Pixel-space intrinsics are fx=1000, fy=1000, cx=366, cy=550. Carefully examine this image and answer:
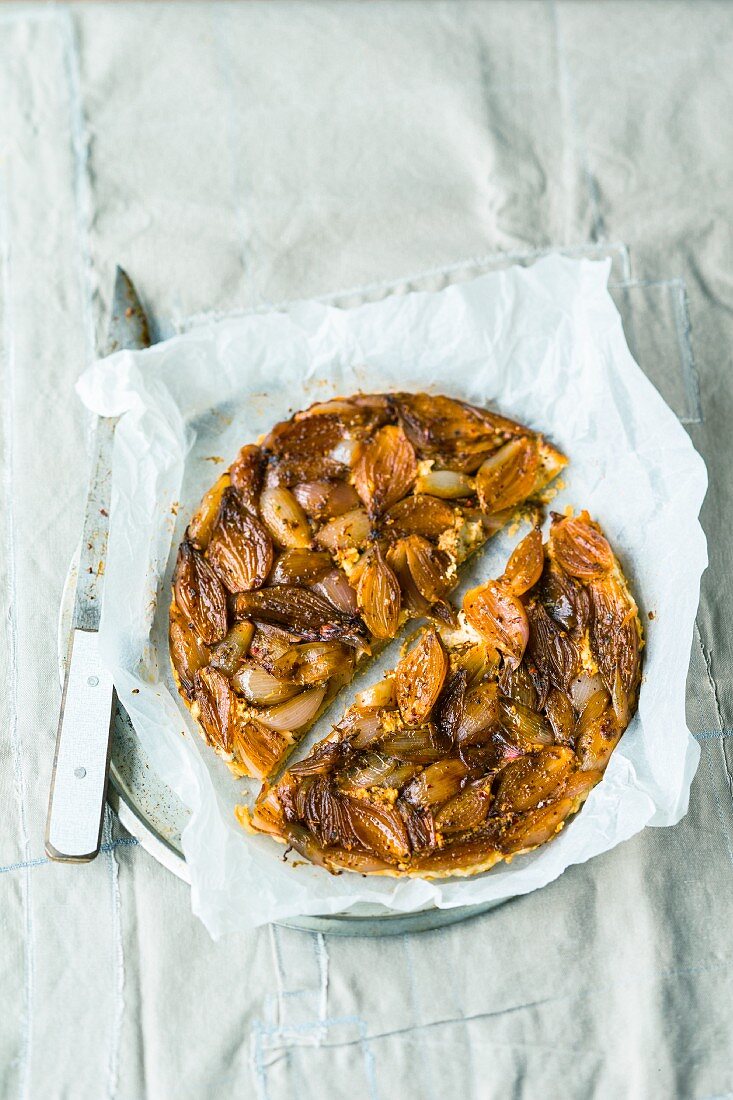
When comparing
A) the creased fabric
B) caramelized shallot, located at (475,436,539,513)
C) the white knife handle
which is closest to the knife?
the white knife handle

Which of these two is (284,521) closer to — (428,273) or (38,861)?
(428,273)

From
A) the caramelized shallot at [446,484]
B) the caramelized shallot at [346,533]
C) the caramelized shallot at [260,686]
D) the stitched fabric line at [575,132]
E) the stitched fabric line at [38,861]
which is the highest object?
the stitched fabric line at [575,132]

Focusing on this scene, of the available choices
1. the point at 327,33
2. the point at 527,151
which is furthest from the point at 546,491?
the point at 327,33

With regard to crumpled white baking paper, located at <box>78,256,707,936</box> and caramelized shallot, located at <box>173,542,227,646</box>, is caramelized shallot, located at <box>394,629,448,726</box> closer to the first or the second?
crumpled white baking paper, located at <box>78,256,707,936</box>

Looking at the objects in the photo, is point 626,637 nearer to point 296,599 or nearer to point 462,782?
point 462,782

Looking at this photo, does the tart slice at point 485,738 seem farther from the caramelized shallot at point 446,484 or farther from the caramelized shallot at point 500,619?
the caramelized shallot at point 446,484

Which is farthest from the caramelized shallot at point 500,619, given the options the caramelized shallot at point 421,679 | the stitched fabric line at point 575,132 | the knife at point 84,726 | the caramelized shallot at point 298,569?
the stitched fabric line at point 575,132

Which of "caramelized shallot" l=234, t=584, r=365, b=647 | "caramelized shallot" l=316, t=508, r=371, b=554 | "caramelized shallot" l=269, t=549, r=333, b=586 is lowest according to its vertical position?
"caramelized shallot" l=234, t=584, r=365, b=647
